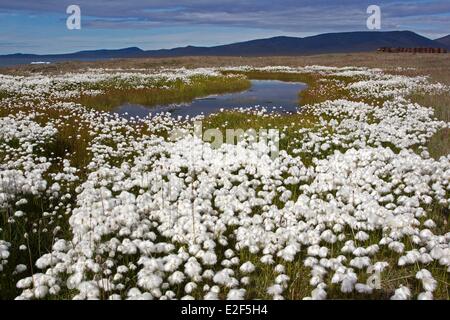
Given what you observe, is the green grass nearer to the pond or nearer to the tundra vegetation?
the tundra vegetation

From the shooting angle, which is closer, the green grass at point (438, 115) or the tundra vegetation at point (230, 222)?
the tundra vegetation at point (230, 222)

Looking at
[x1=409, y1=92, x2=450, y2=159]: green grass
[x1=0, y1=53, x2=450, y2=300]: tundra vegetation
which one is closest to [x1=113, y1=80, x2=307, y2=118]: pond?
[x1=409, y1=92, x2=450, y2=159]: green grass

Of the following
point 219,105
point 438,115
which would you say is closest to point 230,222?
point 438,115

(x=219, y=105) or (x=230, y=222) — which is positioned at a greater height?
(x=219, y=105)

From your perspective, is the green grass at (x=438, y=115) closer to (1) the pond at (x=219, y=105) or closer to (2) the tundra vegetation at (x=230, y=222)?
(2) the tundra vegetation at (x=230, y=222)

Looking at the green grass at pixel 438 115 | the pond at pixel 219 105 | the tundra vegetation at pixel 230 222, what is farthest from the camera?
the pond at pixel 219 105

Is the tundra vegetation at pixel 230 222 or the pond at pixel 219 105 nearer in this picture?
the tundra vegetation at pixel 230 222

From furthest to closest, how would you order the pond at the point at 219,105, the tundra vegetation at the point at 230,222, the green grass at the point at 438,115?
1. the pond at the point at 219,105
2. the green grass at the point at 438,115
3. the tundra vegetation at the point at 230,222

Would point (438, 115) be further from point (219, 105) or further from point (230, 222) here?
point (219, 105)

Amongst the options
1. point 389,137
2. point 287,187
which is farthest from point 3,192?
point 389,137

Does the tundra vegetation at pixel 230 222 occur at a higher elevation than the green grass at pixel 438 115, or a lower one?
lower

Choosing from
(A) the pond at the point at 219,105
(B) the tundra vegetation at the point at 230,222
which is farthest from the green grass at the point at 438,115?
(A) the pond at the point at 219,105

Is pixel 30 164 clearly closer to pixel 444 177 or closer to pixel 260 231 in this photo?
pixel 260 231

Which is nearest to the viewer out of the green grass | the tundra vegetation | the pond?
the tundra vegetation
